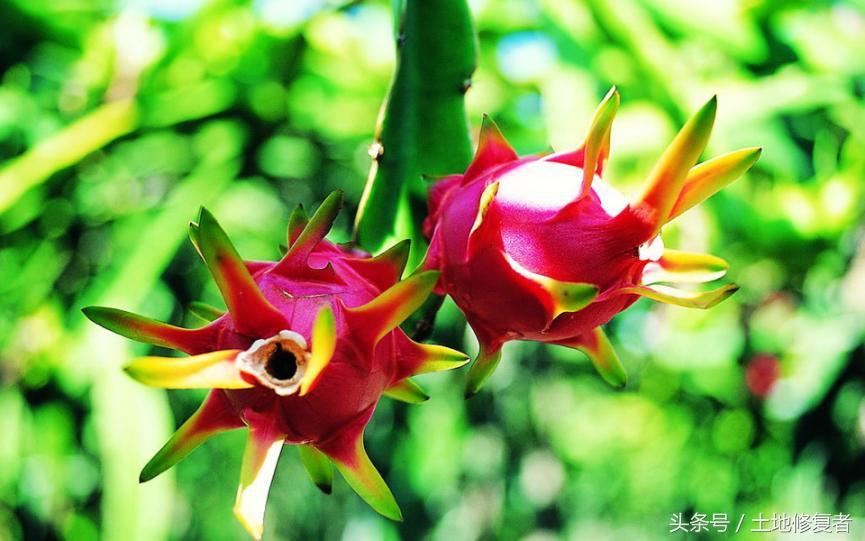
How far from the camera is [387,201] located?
605 mm

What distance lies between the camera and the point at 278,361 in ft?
1.36

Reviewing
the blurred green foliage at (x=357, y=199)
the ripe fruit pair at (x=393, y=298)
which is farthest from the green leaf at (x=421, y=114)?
the blurred green foliage at (x=357, y=199)

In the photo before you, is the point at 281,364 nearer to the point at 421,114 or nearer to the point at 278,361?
the point at 278,361

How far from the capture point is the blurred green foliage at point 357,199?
1.29m

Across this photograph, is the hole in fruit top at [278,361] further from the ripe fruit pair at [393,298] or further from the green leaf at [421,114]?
the green leaf at [421,114]

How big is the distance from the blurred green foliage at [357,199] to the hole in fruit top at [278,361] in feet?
2.67

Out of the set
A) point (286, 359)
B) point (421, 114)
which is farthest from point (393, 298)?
point (421, 114)

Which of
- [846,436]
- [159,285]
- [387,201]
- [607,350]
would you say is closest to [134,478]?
[159,285]

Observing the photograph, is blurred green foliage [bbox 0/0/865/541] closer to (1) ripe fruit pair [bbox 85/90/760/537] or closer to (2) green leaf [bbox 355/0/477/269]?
(2) green leaf [bbox 355/0/477/269]

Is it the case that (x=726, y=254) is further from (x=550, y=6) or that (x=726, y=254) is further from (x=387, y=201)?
(x=387, y=201)

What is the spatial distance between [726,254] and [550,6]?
1.82 ft

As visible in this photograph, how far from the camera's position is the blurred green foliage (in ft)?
4.25

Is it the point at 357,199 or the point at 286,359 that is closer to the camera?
the point at 286,359

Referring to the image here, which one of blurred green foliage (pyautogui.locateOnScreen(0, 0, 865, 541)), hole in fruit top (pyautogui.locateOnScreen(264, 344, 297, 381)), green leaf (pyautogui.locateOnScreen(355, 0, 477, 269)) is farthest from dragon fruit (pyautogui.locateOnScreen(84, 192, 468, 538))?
blurred green foliage (pyautogui.locateOnScreen(0, 0, 865, 541))
